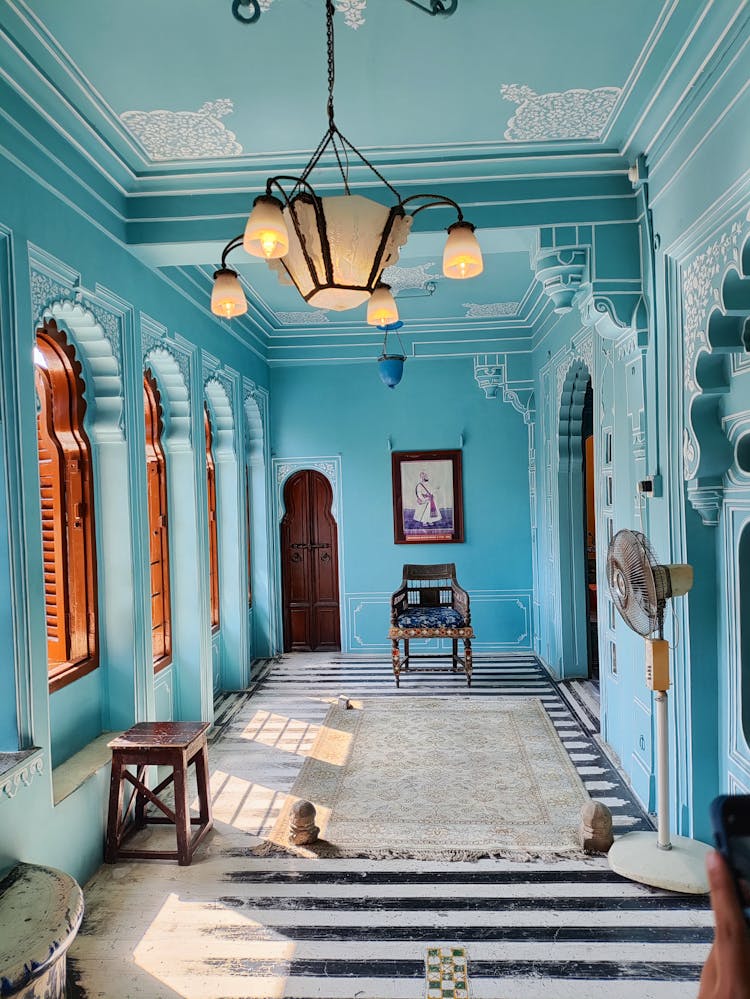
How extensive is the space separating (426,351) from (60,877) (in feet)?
22.4

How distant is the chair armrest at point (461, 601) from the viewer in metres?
7.41

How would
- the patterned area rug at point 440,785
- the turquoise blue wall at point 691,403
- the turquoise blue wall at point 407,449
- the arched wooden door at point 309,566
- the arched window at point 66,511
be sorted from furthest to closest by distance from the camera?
the arched wooden door at point 309,566 < the turquoise blue wall at point 407,449 < the arched window at point 66,511 < the patterned area rug at point 440,785 < the turquoise blue wall at point 691,403

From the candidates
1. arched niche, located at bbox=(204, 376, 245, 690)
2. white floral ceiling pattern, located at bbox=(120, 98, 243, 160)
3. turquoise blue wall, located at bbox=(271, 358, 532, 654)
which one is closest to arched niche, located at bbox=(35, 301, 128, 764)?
white floral ceiling pattern, located at bbox=(120, 98, 243, 160)

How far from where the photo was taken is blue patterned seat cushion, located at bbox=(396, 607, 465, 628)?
7.38m

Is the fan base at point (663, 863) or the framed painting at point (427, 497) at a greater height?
the framed painting at point (427, 497)

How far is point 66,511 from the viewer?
416 centimetres

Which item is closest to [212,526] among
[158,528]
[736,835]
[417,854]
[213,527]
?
[213,527]

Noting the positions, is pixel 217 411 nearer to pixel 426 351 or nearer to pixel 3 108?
pixel 426 351

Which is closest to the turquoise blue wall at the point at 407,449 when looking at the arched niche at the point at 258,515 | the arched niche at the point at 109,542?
the arched niche at the point at 258,515

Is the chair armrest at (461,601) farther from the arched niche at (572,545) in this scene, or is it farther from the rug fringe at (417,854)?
the rug fringe at (417,854)

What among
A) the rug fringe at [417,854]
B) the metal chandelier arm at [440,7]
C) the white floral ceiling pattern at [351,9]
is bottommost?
the rug fringe at [417,854]

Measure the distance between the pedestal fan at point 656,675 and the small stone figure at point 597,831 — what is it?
12cm

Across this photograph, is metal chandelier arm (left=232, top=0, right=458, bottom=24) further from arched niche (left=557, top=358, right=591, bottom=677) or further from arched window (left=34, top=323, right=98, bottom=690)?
arched niche (left=557, top=358, right=591, bottom=677)

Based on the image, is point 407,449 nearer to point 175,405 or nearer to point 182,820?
point 175,405
